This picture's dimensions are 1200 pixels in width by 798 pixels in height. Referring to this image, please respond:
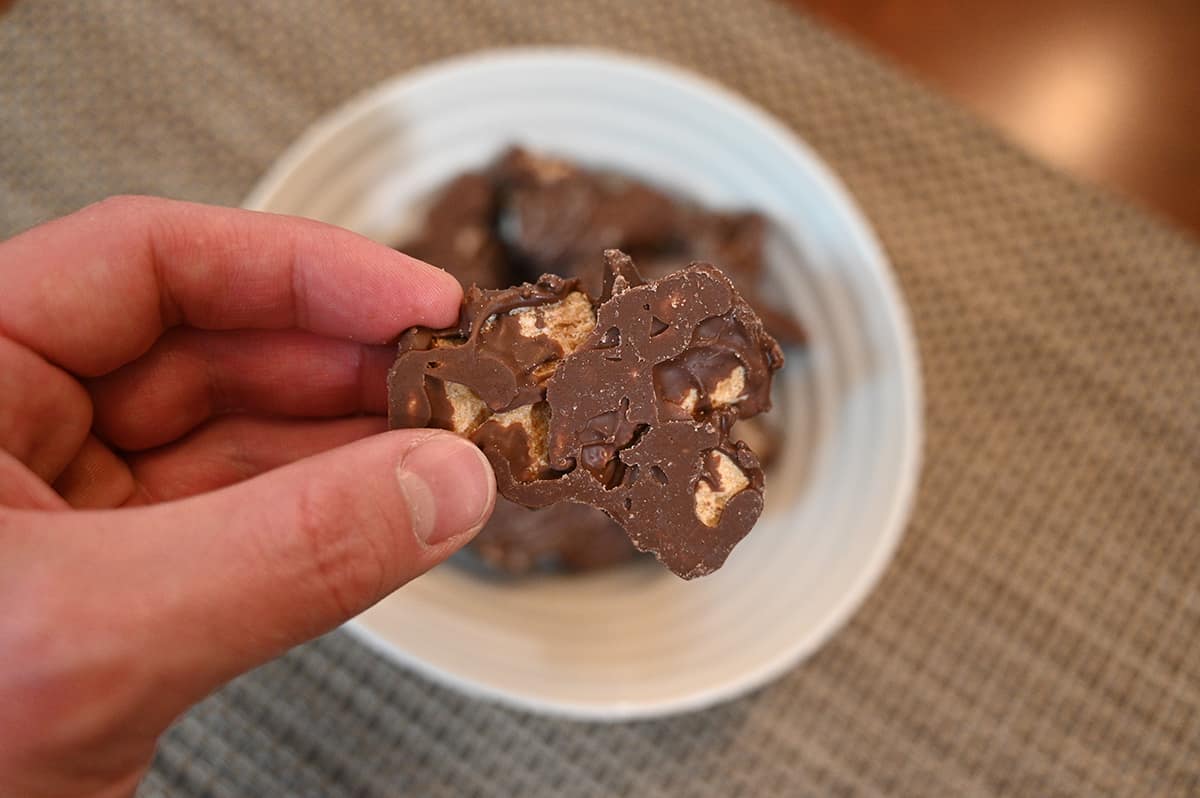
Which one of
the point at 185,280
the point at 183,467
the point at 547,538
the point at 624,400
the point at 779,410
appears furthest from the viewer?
the point at 779,410

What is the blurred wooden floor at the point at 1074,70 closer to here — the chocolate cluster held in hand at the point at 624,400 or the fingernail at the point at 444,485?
the chocolate cluster held in hand at the point at 624,400

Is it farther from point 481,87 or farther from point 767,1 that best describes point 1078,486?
point 481,87

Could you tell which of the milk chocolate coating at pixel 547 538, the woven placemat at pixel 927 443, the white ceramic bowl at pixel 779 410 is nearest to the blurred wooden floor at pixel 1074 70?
the woven placemat at pixel 927 443

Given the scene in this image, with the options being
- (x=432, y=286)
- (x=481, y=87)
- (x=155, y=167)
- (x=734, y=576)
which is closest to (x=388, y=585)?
(x=432, y=286)

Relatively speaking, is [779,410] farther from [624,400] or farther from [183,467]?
[183,467]

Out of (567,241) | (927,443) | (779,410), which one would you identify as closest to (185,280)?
(567,241)

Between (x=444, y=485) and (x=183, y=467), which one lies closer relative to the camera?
(x=444, y=485)
